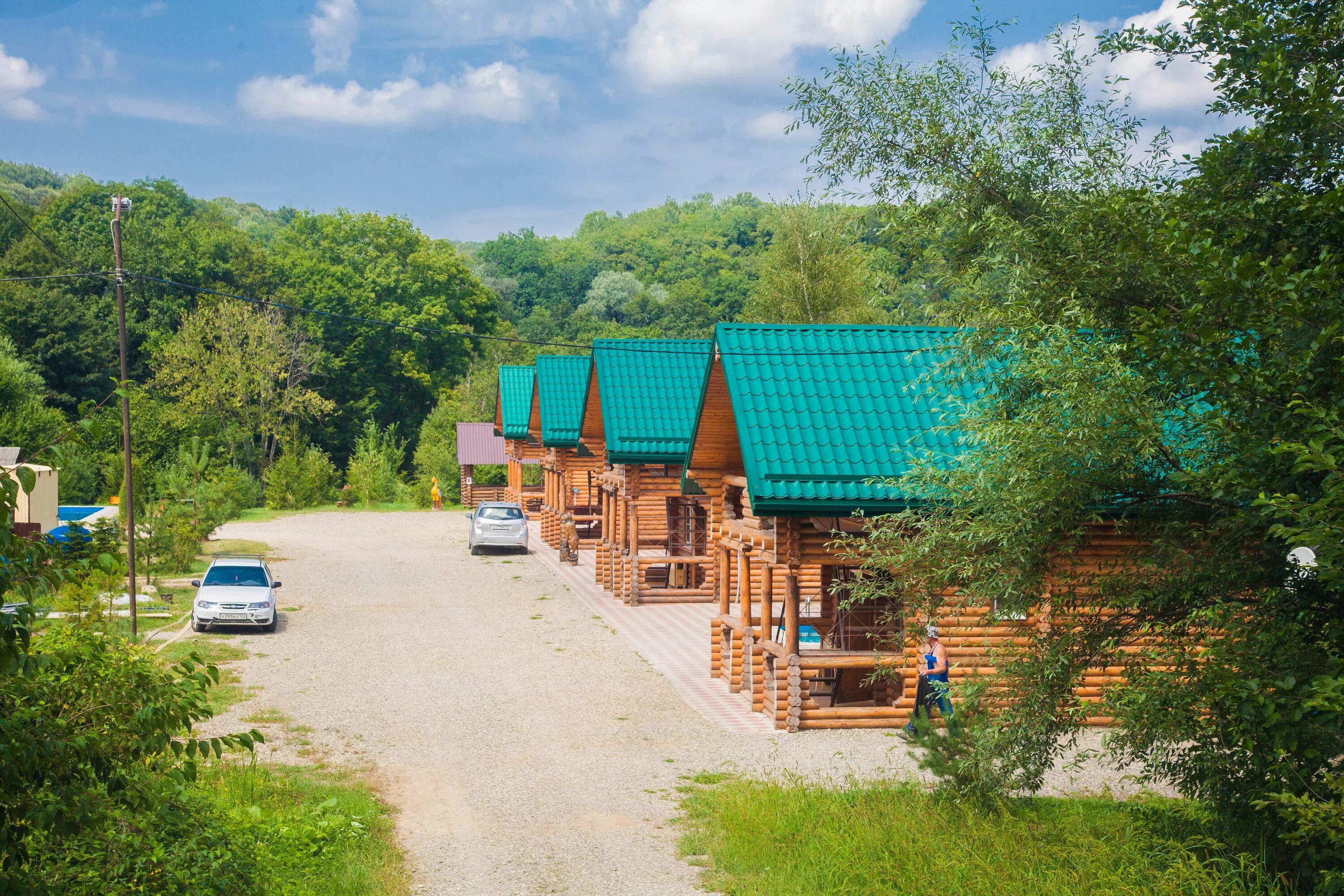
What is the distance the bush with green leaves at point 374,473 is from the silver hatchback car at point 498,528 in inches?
756

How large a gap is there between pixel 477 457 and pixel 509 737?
126ft

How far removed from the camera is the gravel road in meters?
10.1

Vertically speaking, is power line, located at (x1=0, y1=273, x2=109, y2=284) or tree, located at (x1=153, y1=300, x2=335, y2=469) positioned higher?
Answer: power line, located at (x1=0, y1=273, x2=109, y2=284)

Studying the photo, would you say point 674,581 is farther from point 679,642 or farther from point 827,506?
point 827,506

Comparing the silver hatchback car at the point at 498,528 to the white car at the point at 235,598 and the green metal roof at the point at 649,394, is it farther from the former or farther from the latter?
the white car at the point at 235,598

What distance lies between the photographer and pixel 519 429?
139 ft

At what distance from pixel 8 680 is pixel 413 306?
226ft

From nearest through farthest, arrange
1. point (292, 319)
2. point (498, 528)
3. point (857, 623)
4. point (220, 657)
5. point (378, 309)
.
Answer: point (857, 623) → point (220, 657) → point (498, 528) → point (292, 319) → point (378, 309)

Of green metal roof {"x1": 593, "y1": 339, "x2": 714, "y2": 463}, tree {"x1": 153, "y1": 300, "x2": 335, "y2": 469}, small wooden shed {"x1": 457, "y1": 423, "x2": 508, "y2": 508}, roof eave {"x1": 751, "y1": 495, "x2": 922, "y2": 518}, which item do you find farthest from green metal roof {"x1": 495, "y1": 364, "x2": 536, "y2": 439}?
roof eave {"x1": 751, "y1": 495, "x2": 922, "y2": 518}

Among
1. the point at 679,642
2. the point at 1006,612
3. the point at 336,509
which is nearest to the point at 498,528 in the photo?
the point at 679,642

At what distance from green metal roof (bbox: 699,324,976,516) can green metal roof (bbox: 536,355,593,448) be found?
18.2 meters

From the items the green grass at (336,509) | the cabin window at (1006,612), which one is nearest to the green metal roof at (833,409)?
the cabin window at (1006,612)

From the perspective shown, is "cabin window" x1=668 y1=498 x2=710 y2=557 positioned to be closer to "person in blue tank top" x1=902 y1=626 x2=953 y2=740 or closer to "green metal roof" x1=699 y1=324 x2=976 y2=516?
"green metal roof" x1=699 y1=324 x2=976 y2=516

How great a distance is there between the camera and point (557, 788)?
12.0m
